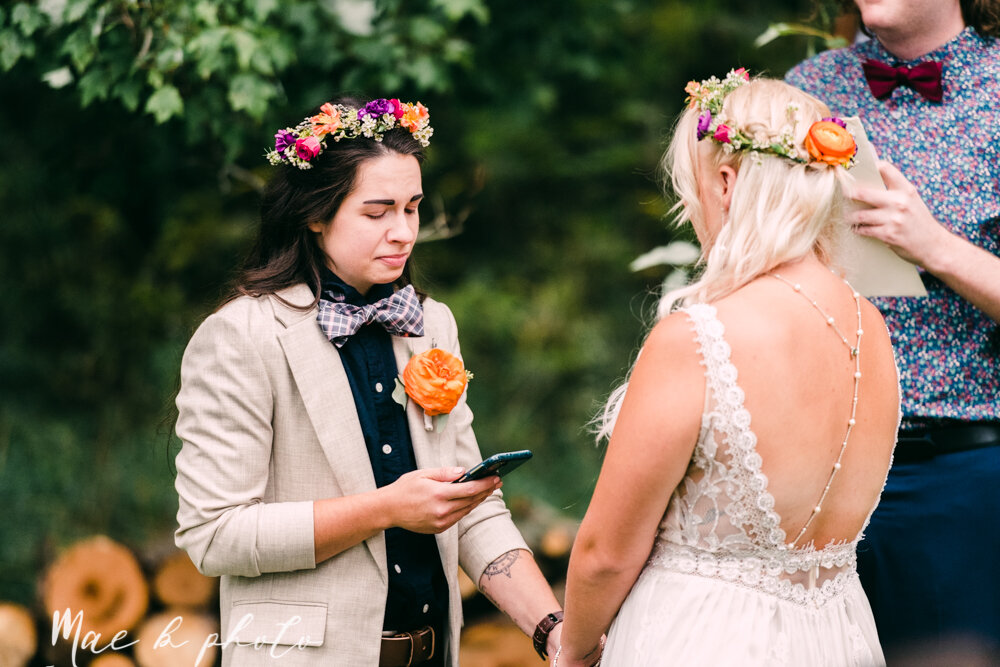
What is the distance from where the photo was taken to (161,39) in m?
3.13

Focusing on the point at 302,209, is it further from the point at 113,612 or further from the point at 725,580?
the point at 113,612

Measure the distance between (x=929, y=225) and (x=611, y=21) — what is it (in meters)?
2.70

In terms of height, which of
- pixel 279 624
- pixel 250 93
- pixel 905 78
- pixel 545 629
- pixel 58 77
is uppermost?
pixel 58 77

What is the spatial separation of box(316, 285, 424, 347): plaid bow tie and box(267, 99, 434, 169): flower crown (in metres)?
0.35

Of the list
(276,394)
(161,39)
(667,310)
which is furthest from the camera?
(161,39)

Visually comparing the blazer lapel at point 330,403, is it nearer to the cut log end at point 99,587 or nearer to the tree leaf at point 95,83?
the tree leaf at point 95,83

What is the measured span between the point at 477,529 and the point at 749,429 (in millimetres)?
907

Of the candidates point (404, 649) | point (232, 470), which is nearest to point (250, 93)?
point (232, 470)

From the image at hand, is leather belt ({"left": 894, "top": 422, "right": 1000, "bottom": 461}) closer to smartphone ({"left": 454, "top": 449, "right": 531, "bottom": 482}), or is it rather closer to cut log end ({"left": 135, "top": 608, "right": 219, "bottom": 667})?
smartphone ({"left": 454, "top": 449, "right": 531, "bottom": 482})

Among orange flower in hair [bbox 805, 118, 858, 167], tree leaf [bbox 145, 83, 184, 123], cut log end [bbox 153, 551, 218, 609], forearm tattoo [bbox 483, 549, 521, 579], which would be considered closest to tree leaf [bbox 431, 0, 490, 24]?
tree leaf [bbox 145, 83, 184, 123]

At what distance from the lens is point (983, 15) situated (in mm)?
2527

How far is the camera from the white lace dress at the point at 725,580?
1758 mm

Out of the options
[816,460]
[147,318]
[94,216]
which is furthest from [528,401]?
[816,460]

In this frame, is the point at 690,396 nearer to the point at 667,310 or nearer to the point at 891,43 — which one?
the point at 667,310
